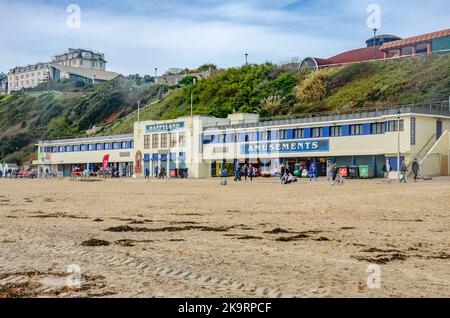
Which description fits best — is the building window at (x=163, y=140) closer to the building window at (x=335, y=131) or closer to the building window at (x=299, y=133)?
the building window at (x=299, y=133)

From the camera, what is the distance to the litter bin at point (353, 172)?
44.5m

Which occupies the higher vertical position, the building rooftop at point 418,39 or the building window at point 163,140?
the building rooftop at point 418,39

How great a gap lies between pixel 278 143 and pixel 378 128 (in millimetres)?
10781

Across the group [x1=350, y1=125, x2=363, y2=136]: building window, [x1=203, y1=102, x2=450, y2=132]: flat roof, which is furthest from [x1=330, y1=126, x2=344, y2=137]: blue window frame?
[x1=350, y1=125, x2=363, y2=136]: building window

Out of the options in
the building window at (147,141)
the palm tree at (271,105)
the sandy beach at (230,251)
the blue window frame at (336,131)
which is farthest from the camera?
the palm tree at (271,105)

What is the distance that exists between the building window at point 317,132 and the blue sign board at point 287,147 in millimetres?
470

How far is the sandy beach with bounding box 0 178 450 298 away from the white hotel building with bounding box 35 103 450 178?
2604 centimetres

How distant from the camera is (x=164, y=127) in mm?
63812

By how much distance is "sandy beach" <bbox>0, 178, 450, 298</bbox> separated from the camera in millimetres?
6738

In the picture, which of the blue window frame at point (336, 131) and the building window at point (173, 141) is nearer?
the blue window frame at point (336, 131)

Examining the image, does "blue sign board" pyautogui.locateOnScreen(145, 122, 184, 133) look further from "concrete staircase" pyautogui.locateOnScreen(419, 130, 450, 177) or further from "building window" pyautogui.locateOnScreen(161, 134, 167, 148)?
"concrete staircase" pyautogui.locateOnScreen(419, 130, 450, 177)

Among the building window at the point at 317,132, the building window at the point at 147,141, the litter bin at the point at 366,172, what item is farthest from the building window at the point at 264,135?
the building window at the point at 147,141

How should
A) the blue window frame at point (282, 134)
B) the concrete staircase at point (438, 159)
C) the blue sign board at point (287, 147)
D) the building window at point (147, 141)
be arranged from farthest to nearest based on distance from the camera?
1. the building window at point (147, 141)
2. the blue window frame at point (282, 134)
3. the blue sign board at point (287, 147)
4. the concrete staircase at point (438, 159)

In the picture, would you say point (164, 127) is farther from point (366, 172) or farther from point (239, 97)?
point (366, 172)
